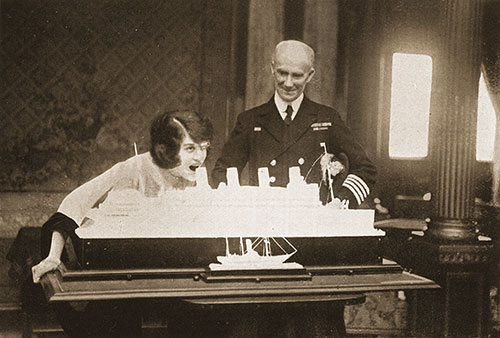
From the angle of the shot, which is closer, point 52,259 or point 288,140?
point 52,259

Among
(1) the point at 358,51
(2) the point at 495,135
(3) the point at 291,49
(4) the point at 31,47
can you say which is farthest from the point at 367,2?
(4) the point at 31,47

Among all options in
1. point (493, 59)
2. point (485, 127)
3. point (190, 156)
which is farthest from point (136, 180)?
point (493, 59)

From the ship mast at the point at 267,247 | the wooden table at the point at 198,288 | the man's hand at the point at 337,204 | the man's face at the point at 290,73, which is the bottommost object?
the wooden table at the point at 198,288

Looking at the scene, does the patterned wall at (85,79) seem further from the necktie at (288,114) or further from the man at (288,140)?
the necktie at (288,114)

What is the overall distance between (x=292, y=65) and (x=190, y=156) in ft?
2.50

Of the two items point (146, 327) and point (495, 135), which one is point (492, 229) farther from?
point (146, 327)

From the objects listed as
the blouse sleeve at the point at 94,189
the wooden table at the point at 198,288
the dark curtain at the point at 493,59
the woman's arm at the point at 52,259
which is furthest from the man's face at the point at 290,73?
the dark curtain at the point at 493,59

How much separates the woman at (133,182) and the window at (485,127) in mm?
3475

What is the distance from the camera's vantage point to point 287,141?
349 centimetres

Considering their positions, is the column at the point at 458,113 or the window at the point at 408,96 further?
the window at the point at 408,96

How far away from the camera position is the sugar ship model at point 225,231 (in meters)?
2.68

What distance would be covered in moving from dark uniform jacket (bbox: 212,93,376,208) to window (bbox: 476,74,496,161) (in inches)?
106

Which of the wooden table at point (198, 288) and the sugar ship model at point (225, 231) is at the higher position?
the sugar ship model at point (225, 231)

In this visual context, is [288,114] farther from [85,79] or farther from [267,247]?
[85,79]
